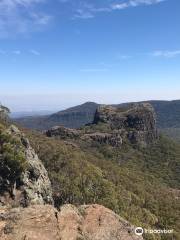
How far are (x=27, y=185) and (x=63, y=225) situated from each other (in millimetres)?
59355

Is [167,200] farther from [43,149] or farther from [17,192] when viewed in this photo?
[17,192]

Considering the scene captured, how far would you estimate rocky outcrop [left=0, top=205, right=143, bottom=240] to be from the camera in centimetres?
3934

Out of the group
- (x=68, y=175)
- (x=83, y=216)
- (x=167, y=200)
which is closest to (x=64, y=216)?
(x=83, y=216)

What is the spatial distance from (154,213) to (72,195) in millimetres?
48962

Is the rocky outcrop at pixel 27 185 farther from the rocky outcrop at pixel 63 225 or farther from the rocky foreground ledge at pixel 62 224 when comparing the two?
the rocky outcrop at pixel 63 225

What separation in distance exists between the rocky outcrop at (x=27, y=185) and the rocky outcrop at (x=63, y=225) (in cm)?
4299

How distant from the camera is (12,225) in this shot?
4025 centimetres

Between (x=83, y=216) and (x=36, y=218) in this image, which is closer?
(x=36, y=218)

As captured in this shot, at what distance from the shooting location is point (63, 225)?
1639 inches

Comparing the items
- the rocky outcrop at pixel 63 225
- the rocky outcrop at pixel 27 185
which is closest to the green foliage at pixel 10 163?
the rocky outcrop at pixel 27 185

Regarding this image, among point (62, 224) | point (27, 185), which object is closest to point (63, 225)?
point (62, 224)

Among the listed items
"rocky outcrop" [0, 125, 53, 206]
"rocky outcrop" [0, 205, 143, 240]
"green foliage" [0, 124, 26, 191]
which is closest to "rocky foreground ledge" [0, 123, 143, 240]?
"rocky outcrop" [0, 205, 143, 240]

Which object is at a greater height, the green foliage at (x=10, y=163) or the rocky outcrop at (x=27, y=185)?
the green foliage at (x=10, y=163)

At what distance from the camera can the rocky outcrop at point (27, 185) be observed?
91.2 meters
